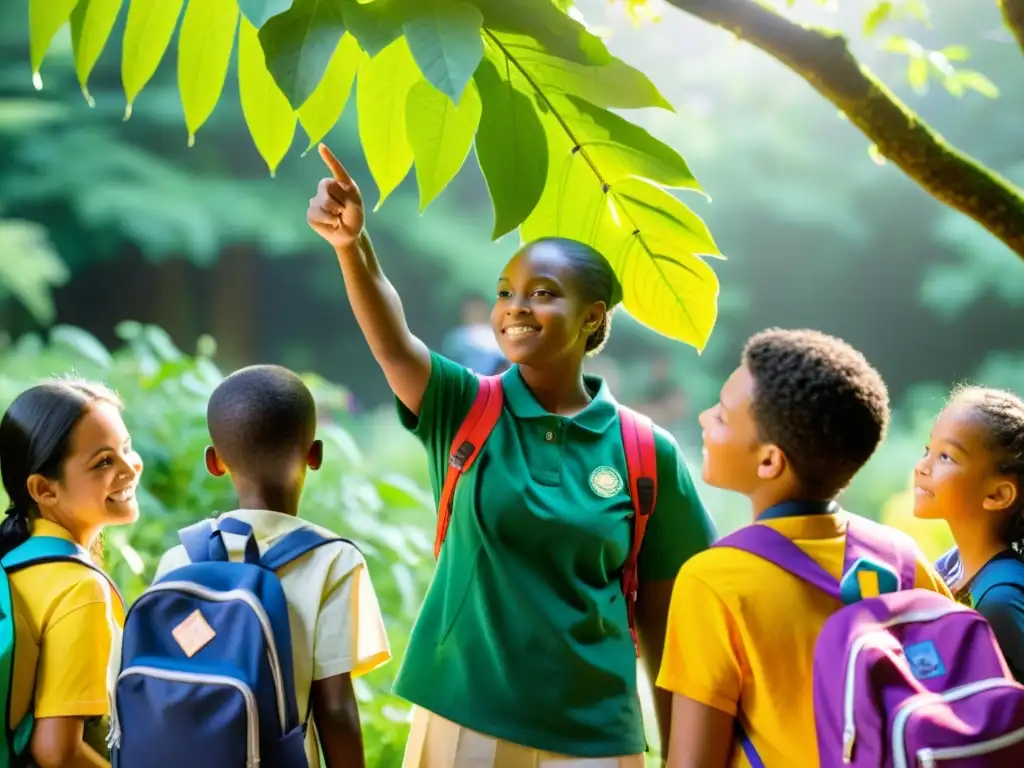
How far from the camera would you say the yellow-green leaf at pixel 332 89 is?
159 centimetres

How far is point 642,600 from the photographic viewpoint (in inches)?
69.3

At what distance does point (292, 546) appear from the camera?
5.16 feet

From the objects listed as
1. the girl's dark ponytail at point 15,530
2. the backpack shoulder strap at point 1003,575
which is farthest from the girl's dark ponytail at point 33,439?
the backpack shoulder strap at point 1003,575

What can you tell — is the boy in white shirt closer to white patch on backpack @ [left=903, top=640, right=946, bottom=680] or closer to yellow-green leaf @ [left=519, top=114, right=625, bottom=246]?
yellow-green leaf @ [left=519, top=114, right=625, bottom=246]

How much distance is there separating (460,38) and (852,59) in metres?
0.74

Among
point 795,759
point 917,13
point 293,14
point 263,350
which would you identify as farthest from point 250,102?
point 263,350

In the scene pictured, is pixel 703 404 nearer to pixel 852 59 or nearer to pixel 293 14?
pixel 852 59

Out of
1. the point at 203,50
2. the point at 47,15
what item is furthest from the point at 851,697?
the point at 47,15

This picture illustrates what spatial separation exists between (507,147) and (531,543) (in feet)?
1.85

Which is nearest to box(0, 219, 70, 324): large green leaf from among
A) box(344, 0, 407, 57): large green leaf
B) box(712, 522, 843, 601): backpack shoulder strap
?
box(344, 0, 407, 57): large green leaf

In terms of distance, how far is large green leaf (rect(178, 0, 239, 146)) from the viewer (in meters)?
1.59

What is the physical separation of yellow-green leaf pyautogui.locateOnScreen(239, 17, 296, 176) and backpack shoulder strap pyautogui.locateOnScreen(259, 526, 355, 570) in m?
0.53

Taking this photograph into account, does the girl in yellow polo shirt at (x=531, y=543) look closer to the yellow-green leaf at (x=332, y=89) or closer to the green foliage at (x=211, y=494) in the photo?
the yellow-green leaf at (x=332, y=89)

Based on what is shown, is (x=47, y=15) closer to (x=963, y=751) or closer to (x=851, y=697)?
(x=851, y=697)
